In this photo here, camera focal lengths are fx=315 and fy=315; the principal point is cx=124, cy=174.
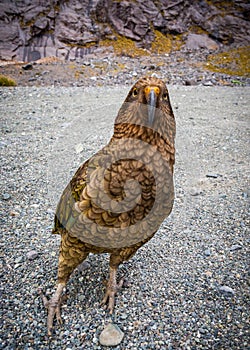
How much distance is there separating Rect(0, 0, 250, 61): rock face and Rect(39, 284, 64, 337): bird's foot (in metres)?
7.86

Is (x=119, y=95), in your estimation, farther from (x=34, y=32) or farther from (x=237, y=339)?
(x=237, y=339)

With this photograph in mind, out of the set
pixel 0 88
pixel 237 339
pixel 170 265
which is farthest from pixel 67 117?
pixel 237 339

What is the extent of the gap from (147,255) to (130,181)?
1228mm

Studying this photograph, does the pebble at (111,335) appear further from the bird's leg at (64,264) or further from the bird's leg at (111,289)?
the bird's leg at (64,264)

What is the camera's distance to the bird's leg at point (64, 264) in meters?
2.02

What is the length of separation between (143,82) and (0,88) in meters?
6.13

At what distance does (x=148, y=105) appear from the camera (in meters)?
1.69

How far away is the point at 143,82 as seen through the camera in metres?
1.75

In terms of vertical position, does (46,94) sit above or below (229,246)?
below

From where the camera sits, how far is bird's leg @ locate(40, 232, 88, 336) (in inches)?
79.4

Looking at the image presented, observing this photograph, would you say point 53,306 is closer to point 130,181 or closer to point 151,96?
point 130,181

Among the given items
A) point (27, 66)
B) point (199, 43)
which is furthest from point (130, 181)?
point (199, 43)

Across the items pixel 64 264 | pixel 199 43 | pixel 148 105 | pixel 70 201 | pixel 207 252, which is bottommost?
pixel 199 43

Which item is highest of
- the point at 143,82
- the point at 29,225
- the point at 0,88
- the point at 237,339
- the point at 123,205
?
the point at 143,82
